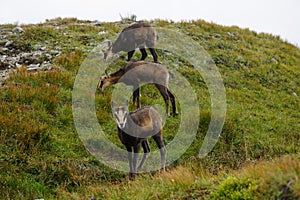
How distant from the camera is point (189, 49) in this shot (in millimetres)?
15578

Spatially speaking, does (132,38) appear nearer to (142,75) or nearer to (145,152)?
(142,75)

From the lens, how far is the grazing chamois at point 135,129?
721 centimetres

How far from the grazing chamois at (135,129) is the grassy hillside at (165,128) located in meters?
0.43

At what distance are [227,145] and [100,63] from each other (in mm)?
5429

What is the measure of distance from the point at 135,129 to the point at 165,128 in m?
2.57

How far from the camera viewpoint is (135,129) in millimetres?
7469

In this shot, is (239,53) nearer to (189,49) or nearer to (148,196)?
(189,49)

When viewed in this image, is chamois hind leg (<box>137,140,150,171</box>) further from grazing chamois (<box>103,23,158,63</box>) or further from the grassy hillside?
grazing chamois (<box>103,23,158,63</box>)

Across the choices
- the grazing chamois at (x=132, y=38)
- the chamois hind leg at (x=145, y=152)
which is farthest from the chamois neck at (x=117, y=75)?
the chamois hind leg at (x=145, y=152)

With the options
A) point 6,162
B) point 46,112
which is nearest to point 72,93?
point 46,112

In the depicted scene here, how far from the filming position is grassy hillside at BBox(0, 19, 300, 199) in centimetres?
521

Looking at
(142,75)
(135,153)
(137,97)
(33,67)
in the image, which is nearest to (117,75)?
(142,75)

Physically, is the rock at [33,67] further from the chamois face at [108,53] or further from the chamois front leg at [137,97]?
the chamois front leg at [137,97]

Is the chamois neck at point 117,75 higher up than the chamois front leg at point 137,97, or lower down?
higher up
